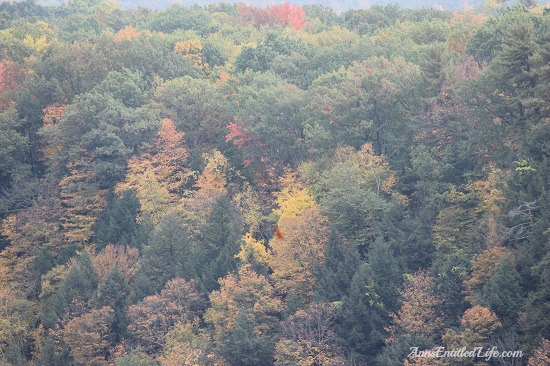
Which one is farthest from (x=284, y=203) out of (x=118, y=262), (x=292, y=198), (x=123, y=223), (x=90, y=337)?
(x=90, y=337)

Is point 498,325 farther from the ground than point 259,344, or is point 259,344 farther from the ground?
point 498,325

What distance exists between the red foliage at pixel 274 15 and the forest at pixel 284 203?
29.1 m

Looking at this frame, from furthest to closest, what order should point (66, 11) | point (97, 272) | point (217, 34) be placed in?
point (66, 11) → point (217, 34) → point (97, 272)

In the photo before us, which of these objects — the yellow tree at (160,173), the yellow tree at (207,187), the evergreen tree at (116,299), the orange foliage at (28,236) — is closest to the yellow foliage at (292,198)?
the yellow tree at (207,187)

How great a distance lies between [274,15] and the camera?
103 metres

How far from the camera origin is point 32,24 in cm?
9119

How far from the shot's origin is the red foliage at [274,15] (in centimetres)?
10132

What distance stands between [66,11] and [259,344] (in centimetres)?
8528

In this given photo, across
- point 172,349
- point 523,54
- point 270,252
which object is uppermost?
point 523,54

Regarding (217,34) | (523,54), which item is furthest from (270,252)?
(217,34)

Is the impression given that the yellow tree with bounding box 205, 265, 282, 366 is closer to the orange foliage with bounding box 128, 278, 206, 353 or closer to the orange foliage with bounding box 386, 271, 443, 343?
the orange foliage with bounding box 128, 278, 206, 353

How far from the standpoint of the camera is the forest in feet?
129

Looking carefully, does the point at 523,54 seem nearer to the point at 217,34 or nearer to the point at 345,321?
the point at 345,321

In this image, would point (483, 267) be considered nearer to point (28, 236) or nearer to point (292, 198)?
point (292, 198)
